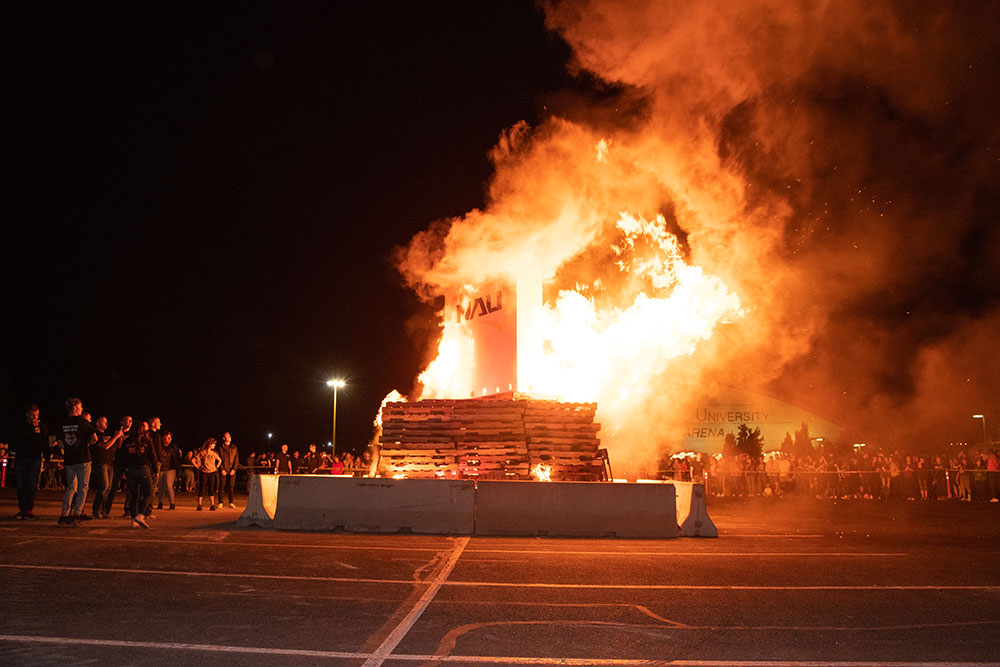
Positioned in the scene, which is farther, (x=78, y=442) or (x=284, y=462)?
(x=284, y=462)

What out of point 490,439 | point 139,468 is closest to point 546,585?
point 139,468

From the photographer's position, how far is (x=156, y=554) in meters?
9.41

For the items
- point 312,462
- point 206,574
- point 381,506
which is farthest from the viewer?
point 312,462

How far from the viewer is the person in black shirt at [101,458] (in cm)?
1375

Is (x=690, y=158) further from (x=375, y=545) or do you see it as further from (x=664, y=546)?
(x=375, y=545)

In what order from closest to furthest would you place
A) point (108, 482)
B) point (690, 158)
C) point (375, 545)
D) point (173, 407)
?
point (375, 545), point (108, 482), point (690, 158), point (173, 407)

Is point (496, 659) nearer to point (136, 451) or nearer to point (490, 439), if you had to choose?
point (136, 451)

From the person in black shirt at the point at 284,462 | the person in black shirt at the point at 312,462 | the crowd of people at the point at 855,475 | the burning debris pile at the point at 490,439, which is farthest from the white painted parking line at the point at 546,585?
the crowd of people at the point at 855,475

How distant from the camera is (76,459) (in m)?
12.9

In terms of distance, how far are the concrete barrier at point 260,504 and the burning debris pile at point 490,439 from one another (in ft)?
14.4

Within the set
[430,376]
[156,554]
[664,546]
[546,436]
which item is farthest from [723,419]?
[156,554]

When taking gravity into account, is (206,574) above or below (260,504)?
below

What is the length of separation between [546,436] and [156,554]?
10.0m

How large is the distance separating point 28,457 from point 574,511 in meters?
9.40
